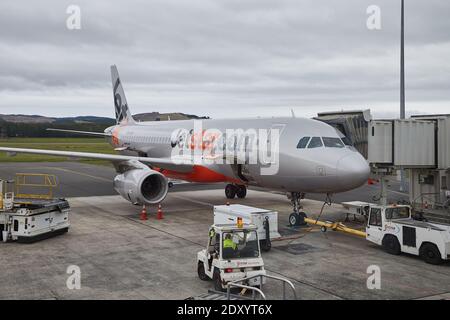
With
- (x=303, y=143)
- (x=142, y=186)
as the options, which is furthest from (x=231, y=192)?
(x=303, y=143)

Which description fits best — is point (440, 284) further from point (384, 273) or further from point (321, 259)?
point (321, 259)

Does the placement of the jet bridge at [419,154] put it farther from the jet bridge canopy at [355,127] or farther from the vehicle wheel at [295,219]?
the vehicle wheel at [295,219]

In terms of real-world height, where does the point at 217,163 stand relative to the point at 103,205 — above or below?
above

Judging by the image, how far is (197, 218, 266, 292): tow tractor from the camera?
10.7 meters

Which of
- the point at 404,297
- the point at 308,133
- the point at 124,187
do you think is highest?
the point at 308,133

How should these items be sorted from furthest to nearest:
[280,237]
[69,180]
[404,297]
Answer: [69,180] → [280,237] → [404,297]

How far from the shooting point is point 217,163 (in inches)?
853

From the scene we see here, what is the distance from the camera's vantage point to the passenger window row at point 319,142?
56.7ft

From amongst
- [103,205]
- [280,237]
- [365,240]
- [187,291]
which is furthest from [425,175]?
[103,205]

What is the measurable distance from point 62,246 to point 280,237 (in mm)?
7448

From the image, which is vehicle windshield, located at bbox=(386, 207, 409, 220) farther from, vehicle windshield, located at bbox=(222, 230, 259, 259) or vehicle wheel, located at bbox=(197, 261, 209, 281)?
vehicle wheel, located at bbox=(197, 261, 209, 281)

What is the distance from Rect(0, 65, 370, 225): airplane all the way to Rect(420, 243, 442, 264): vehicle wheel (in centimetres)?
325

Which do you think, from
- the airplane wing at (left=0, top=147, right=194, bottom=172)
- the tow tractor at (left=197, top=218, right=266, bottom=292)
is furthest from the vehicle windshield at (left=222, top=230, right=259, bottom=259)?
the airplane wing at (left=0, top=147, right=194, bottom=172)

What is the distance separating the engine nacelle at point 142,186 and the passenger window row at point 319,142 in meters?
6.80
